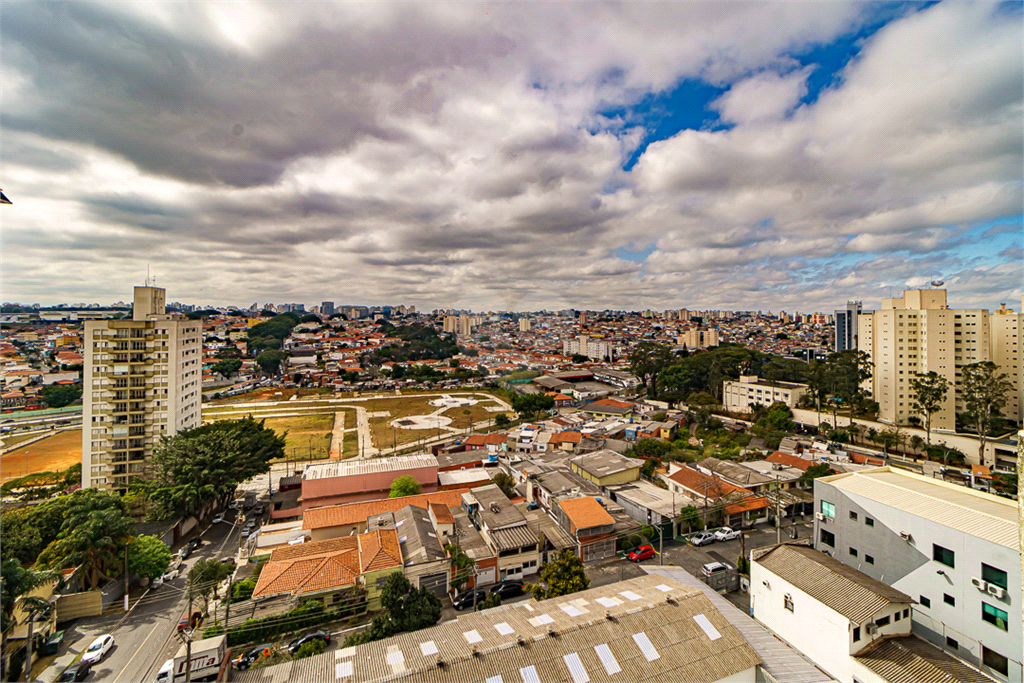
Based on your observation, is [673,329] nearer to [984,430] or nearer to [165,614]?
[984,430]

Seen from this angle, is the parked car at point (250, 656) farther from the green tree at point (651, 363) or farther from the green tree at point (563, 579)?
the green tree at point (651, 363)

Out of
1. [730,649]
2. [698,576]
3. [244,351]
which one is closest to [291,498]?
[698,576]

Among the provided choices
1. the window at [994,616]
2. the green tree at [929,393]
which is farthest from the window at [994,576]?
the green tree at [929,393]

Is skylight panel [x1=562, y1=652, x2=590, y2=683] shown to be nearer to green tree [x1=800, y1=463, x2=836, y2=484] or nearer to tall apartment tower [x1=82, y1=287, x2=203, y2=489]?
green tree [x1=800, y1=463, x2=836, y2=484]

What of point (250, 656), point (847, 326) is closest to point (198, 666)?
point (250, 656)

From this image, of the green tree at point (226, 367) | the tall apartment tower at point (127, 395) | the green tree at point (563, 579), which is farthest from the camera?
the green tree at point (226, 367)

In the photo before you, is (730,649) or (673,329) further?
(673,329)

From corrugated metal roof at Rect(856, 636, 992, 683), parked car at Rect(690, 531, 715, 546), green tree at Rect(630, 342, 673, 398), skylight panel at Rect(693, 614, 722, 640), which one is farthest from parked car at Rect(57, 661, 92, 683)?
green tree at Rect(630, 342, 673, 398)
